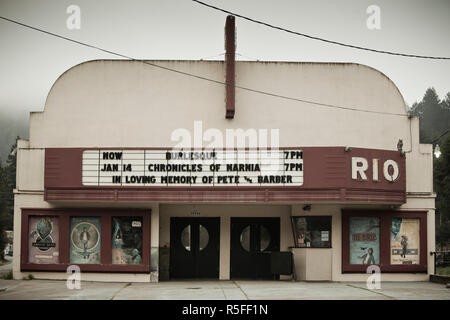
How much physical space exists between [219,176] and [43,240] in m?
6.48

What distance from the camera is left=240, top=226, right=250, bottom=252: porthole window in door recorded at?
21.8 metres

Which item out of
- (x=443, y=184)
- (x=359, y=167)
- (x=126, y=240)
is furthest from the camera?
(x=443, y=184)

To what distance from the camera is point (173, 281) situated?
20.5m

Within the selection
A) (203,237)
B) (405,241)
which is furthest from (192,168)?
(405,241)

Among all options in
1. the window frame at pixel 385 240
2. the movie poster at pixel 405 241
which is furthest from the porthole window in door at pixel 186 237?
the movie poster at pixel 405 241

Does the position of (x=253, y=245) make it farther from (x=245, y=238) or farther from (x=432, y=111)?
(x=432, y=111)

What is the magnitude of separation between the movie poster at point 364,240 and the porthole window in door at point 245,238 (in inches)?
148

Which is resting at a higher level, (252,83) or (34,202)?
(252,83)

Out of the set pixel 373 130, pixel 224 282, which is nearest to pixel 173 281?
pixel 224 282

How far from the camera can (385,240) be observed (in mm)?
20594
